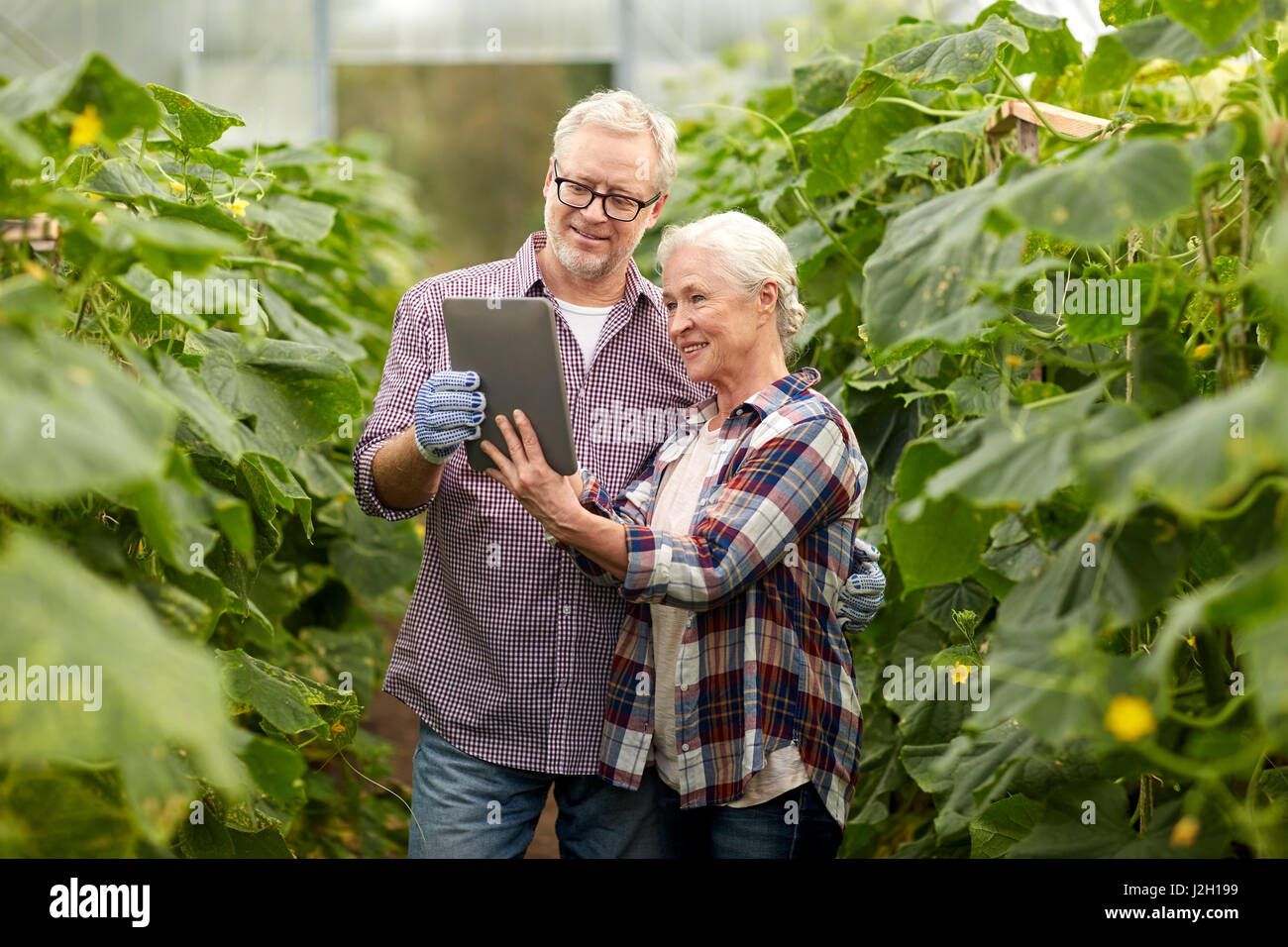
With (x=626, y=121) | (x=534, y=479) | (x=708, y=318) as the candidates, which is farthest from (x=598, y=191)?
(x=534, y=479)

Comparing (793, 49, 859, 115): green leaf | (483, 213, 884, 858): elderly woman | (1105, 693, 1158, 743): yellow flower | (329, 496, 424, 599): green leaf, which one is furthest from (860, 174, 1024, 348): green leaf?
(329, 496, 424, 599): green leaf

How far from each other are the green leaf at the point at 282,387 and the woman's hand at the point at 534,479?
28 cm

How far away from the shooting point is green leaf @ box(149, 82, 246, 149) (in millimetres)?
1729

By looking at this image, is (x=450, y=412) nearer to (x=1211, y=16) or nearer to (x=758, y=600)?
(x=758, y=600)

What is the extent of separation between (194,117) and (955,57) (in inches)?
44.8

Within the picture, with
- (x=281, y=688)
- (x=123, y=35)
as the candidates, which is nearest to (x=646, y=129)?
(x=281, y=688)

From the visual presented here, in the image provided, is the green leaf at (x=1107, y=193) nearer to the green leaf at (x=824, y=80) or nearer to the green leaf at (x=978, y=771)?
the green leaf at (x=978, y=771)

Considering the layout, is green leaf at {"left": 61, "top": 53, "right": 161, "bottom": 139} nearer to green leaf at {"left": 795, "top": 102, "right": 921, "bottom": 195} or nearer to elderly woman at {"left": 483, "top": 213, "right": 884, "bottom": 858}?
elderly woman at {"left": 483, "top": 213, "right": 884, "bottom": 858}

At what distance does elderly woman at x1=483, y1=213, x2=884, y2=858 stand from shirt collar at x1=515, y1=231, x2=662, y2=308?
19 cm

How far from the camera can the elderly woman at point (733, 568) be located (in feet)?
5.51

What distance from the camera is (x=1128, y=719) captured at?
3.17 ft

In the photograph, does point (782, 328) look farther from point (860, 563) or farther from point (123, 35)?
point (123, 35)
